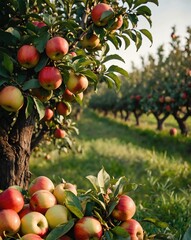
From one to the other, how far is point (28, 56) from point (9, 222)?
95 cm

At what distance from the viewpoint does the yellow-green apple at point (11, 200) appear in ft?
5.55

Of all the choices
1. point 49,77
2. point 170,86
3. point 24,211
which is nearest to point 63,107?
point 49,77

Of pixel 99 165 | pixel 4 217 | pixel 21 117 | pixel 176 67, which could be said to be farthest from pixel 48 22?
pixel 176 67

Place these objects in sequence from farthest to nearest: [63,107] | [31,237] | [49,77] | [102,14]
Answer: [63,107] < [102,14] < [49,77] < [31,237]

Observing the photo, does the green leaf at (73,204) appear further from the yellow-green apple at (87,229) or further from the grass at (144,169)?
the grass at (144,169)

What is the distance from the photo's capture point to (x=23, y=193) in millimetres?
1942

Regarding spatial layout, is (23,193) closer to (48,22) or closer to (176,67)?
(48,22)

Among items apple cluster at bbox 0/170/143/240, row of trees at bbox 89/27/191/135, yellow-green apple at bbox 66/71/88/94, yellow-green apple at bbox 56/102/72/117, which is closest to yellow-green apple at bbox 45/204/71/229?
apple cluster at bbox 0/170/143/240

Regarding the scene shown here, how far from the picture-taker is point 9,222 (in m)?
1.58

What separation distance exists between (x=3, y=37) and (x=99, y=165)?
4.81m

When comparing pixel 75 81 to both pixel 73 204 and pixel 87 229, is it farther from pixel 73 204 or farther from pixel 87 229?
pixel 87 229

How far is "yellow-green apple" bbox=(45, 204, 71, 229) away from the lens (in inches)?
64.6

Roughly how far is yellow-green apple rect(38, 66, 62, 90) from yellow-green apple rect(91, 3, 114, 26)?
43 cm

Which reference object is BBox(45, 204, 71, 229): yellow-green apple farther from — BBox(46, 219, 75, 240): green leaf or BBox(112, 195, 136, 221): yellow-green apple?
BBox(112, 195, 136, 221): yellow-green apple
